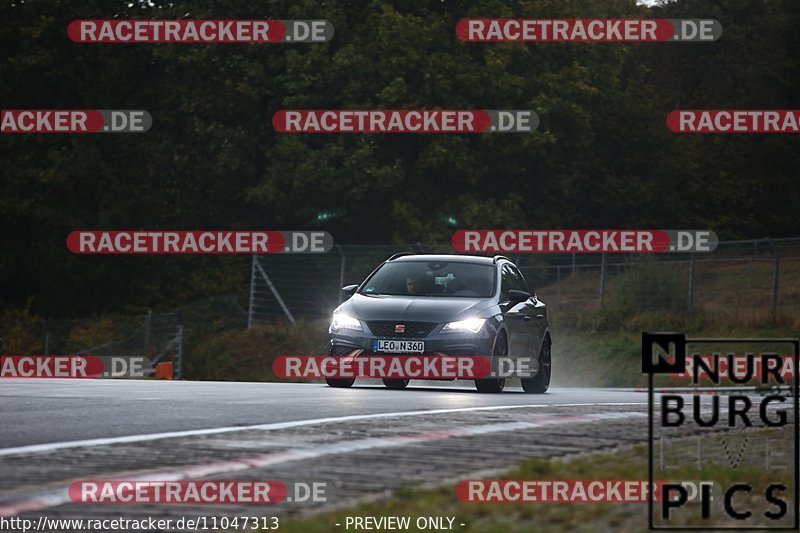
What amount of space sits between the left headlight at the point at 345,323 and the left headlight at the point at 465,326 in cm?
100

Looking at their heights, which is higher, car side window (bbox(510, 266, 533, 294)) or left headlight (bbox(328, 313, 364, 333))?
car side window (bbox(510, 266, 533, 294))

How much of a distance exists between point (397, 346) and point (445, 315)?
70cm

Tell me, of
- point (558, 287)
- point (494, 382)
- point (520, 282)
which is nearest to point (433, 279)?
point (494, 382)

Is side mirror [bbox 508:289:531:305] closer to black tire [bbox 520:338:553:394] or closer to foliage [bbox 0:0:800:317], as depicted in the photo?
black tire [bbox 520:338:553:394]

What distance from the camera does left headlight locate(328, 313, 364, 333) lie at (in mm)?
19703

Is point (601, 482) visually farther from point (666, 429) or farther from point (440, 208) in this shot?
point (440, 208)

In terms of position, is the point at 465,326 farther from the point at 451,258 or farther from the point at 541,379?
the point at 541,379

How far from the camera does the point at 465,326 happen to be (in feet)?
64.2

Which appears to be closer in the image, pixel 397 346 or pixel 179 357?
pixel 397 346

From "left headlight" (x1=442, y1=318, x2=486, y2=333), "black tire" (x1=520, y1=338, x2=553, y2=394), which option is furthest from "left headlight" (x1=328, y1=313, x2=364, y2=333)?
"black tire" (x1=520, y1=338, x2=553, y2=394)

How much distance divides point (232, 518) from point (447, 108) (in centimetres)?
4303

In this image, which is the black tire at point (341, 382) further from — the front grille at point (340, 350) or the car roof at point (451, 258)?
the car roof at point (451, 258)

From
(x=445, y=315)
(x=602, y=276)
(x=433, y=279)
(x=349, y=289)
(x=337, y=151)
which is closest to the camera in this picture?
(x=445, y=315)

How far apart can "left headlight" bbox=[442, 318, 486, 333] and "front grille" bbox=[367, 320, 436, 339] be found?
0.17 meters
